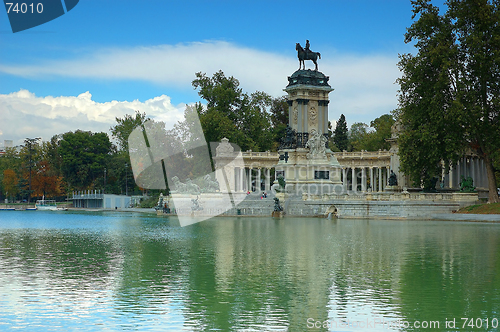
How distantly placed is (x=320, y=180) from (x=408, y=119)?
51.8ft

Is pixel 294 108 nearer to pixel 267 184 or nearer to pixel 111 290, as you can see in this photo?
pixel 267 184

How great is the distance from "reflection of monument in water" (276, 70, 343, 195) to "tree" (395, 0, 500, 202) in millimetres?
16151

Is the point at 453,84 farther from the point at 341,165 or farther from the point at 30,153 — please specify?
the point at 30,153

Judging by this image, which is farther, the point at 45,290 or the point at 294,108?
the point at 294,108

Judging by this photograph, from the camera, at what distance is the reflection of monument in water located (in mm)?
71562

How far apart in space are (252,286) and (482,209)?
36414mm

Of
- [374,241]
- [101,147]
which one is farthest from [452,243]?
Answer: [101,147]

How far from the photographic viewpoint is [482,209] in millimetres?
49594

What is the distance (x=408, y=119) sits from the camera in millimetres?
57906

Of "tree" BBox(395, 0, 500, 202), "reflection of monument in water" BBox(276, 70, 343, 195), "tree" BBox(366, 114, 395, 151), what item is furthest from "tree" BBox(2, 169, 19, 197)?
"tree" BBox(395, 0, 500, 202)

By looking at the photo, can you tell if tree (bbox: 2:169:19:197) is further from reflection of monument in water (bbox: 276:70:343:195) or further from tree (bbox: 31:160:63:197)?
reflection of monument in water (bbox: 276:70:343:195)

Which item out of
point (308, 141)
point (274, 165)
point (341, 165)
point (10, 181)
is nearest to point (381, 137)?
point (341, 165)

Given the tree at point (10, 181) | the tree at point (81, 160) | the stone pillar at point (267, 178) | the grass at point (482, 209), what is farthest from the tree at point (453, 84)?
the tree at point (10, 181)

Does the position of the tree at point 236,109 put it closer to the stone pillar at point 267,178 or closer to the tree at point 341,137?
the stone pillar at point 267,178
